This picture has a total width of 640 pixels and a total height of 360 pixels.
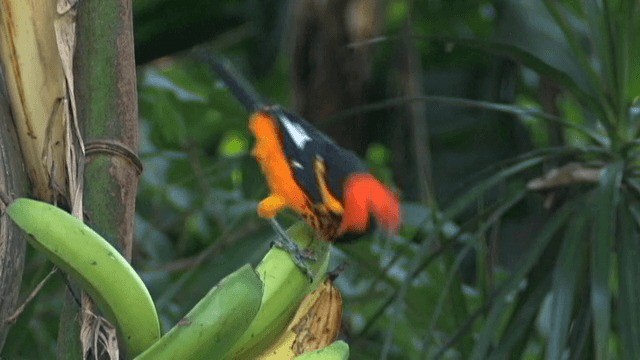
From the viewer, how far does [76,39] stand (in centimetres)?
91

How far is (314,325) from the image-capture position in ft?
3.23

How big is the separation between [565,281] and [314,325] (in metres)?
0.52

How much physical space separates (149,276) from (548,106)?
88 cm

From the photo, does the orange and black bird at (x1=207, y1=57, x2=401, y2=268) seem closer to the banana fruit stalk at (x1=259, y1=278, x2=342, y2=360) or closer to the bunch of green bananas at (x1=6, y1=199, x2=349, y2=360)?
the banana fruit stalk at (x1=259, y1=278, x2=342, y2=360)

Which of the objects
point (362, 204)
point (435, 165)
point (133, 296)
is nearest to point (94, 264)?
point (133, 296)

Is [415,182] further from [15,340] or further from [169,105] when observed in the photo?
[15,340]

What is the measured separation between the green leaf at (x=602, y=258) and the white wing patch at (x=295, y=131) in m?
0.44

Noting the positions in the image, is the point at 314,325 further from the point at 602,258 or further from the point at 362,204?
the point at 602,258

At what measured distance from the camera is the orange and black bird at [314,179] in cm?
106

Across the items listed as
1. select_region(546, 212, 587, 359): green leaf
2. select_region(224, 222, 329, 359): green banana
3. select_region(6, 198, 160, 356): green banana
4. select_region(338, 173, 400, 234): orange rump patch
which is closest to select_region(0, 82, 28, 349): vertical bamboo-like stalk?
select_region(6, 198, 160, 356): green banana

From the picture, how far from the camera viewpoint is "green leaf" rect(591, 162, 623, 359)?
1.32 metres

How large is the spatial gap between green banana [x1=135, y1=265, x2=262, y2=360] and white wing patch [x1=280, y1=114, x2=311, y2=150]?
0.28 metres

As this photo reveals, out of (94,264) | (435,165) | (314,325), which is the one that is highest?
(94,264)

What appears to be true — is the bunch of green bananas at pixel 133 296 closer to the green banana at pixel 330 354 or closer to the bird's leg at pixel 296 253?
the green banana at pixel 330 354
